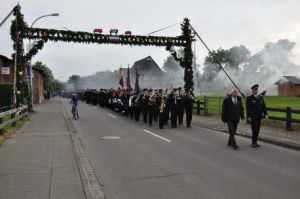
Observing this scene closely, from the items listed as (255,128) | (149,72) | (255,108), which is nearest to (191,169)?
(255,128)

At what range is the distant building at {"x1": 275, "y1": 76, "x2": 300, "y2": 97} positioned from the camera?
54.0 m

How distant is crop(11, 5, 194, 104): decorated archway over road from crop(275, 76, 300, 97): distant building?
30087 millimetres

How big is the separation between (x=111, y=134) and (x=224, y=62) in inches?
2716

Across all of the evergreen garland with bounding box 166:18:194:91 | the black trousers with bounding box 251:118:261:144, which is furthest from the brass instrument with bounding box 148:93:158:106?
the black trousers with bounding box 251:118:261:144

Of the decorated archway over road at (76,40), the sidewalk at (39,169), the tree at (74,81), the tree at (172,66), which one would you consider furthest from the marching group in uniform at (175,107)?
the tree at (74,81)

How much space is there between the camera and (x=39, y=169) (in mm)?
8414

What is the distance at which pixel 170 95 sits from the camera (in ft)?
63.3

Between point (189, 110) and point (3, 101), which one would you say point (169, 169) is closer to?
point (189, 110)

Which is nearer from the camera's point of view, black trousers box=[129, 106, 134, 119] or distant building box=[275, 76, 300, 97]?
black trousers box=[129, 106, 134, 119]

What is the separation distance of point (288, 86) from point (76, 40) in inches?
1437

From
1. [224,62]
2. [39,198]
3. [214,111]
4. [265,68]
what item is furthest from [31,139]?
[224,62]

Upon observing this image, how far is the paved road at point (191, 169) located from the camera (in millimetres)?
6676

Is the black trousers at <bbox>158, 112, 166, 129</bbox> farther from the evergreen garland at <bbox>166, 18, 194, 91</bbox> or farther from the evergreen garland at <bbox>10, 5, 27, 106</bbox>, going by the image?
the evergreen garland at <bbox>10, 5, 27, 106</bbox>

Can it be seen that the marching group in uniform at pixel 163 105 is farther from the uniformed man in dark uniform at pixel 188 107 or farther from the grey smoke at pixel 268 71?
the grey smoke at pixel 268 71
